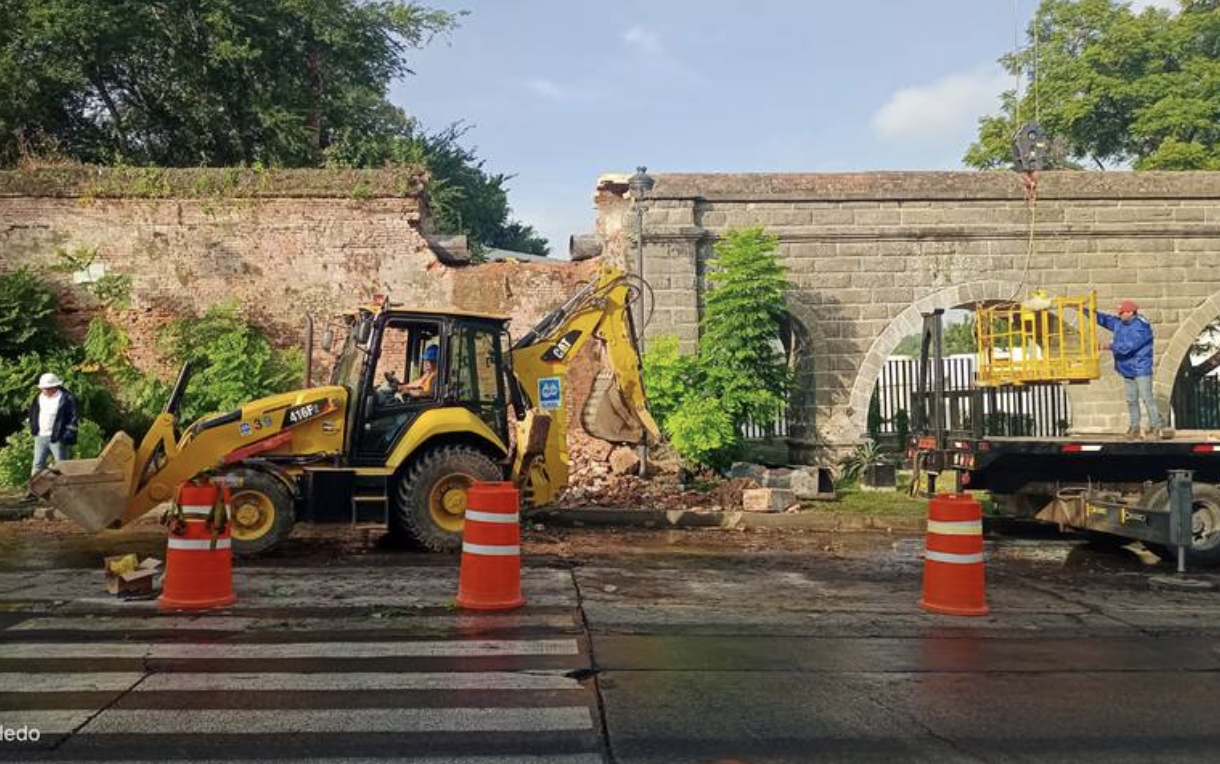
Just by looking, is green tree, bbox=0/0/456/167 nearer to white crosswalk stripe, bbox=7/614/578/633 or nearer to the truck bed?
white crosswalk stripe, bbox=7/614/578/633

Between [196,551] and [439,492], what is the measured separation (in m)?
3.41

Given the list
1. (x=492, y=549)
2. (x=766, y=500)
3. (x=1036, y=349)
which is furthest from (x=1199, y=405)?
(x=492, y=549)

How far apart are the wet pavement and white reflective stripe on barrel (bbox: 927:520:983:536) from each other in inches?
27.6

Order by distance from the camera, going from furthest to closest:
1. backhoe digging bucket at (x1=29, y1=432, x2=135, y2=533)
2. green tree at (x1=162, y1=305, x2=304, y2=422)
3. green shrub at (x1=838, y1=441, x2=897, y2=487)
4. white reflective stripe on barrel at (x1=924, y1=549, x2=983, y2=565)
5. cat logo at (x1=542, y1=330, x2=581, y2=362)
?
green shrub at (x1=838, y1=441, x2=897, y2=487), green tree at (x1=162, y1=305, x2=304, y2=422), cat logo at (x1=542, y1=330, x2=581, y2=362), backhoe digging bucket at (x1=29, y1=432, x2=135, y2=533), white reflective stripe on barrel at (x1=924, y1=549, x2=983, y2=565)

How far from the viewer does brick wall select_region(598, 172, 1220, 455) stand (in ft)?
58.7

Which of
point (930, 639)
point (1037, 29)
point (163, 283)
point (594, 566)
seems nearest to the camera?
point (930, 639)

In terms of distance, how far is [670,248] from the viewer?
17547mm

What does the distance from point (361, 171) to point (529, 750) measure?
15046 mm

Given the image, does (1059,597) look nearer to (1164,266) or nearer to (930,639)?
(930,639)

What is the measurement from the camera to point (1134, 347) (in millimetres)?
12523

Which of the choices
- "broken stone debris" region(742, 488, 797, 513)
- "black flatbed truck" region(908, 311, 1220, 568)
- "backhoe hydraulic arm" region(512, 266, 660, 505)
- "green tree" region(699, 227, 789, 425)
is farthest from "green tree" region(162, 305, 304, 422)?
"black flatbed truck" region(908, 311, 1220, 568)

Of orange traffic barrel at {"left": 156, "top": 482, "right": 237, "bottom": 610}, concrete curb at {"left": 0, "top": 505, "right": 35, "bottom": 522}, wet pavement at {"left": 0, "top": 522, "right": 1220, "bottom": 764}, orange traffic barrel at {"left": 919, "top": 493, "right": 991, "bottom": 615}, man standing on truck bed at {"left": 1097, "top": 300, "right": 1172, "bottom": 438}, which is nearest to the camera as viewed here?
wet pavement at {"left": 0, "top": 522, "right": 1220, "bottom": 764}

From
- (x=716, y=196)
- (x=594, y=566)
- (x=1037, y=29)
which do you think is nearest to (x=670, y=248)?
(x=716, y=196)

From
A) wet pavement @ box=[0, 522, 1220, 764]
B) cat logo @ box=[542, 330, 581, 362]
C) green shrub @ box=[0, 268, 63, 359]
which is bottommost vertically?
wet pavement @ box=[0, 522, 1220, 764]
